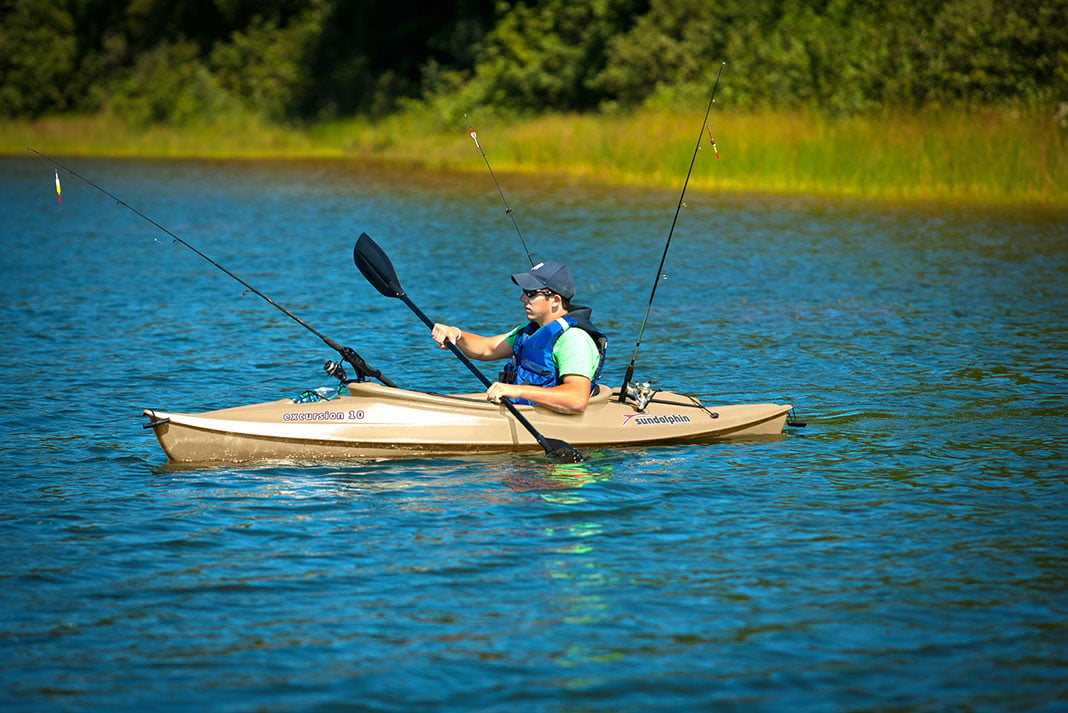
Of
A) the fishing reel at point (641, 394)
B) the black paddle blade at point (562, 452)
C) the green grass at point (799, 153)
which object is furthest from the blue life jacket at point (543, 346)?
the green grass at point (799, 153)

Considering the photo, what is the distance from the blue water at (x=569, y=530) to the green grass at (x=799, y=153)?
6799 millimetres

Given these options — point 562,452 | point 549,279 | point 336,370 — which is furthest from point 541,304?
point 336,370

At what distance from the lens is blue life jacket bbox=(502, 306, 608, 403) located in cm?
785

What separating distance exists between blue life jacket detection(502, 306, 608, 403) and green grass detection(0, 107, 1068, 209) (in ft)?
47.3

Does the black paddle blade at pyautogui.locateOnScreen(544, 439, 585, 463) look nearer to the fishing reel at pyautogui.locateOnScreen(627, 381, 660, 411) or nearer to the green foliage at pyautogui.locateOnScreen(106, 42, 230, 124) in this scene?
the fishing reel at pyautogui.locateOnScreen(627, 381, 660, 411)

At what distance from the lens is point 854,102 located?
25.5 meters

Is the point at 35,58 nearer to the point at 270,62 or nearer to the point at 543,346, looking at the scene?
the point at 270,62

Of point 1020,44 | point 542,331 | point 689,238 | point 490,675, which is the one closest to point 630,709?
point 490,675

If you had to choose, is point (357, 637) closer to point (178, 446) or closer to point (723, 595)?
point (723, 595)

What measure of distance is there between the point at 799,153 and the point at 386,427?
54.6 feet

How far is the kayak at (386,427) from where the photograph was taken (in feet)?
24.8

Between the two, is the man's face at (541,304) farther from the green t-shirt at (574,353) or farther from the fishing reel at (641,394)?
the fishing reel at (641,394)

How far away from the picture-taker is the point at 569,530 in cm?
670

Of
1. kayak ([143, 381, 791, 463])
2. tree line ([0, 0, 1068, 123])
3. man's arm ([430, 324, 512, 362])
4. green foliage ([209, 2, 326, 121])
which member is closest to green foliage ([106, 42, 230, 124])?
tree line ([0, 0, 1068, 123])
